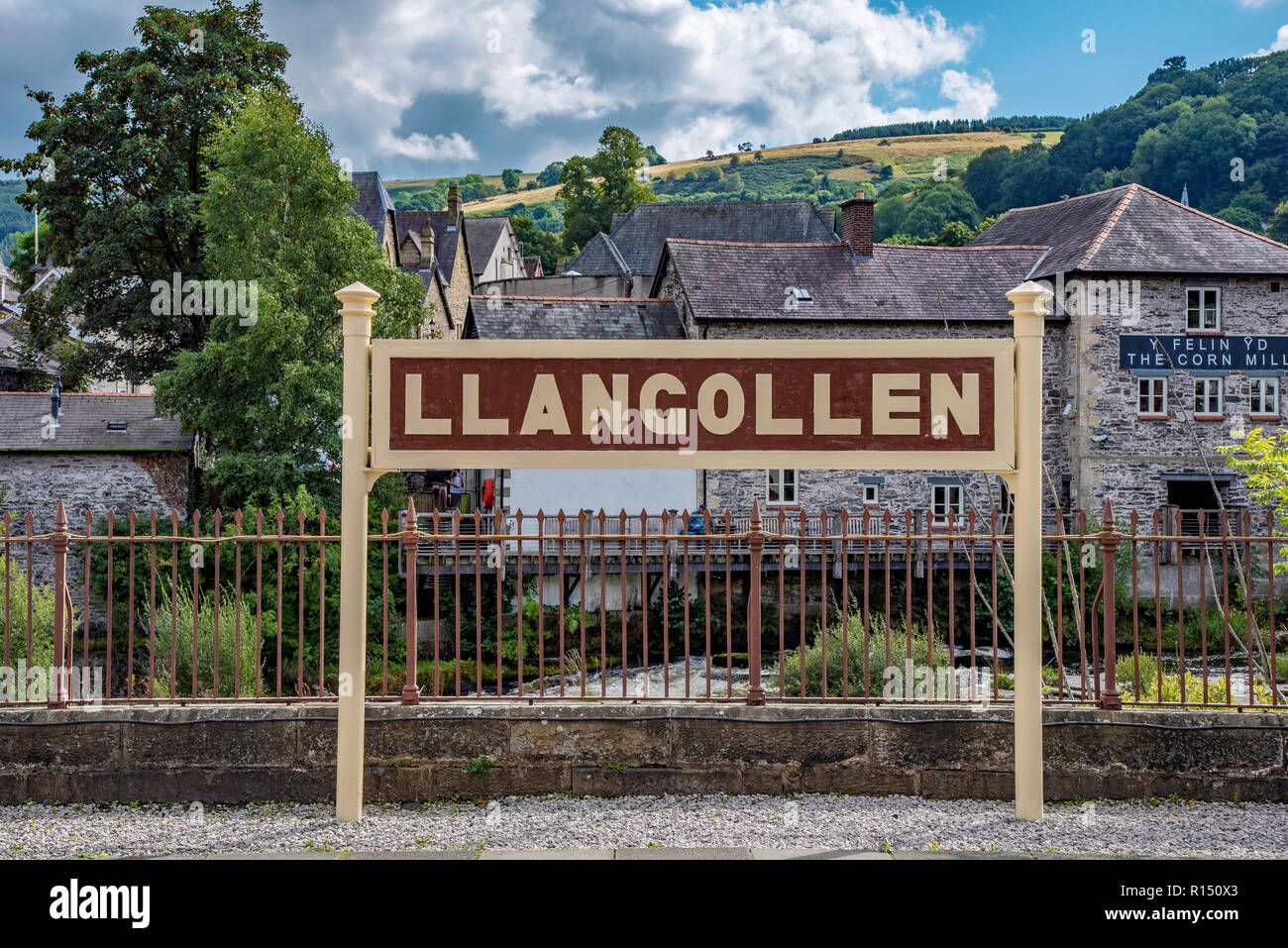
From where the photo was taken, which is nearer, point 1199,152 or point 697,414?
point 697,414

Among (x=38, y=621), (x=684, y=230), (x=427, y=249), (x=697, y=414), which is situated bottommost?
(x=38, y=621)

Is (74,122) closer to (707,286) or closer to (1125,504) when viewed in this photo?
(707,286)

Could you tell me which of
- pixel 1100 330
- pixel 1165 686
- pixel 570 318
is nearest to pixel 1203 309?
pixel 1100 330

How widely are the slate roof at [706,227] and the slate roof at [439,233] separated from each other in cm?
606

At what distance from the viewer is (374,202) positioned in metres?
38.6

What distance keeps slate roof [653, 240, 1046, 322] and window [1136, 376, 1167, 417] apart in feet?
14.0

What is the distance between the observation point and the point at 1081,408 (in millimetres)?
27562

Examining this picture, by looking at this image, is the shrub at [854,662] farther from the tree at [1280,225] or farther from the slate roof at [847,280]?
the tree at [1280,225]

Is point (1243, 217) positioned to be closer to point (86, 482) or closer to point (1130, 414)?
point (1130, 414)

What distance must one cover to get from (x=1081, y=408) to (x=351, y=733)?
25721 mm

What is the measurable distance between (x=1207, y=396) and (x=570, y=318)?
16.8 m

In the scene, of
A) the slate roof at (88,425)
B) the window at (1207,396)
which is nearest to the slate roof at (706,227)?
the window at (1207,396)

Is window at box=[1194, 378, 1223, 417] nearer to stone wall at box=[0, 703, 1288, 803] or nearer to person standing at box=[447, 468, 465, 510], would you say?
person standing at box=[447, 468, 465, 510]
